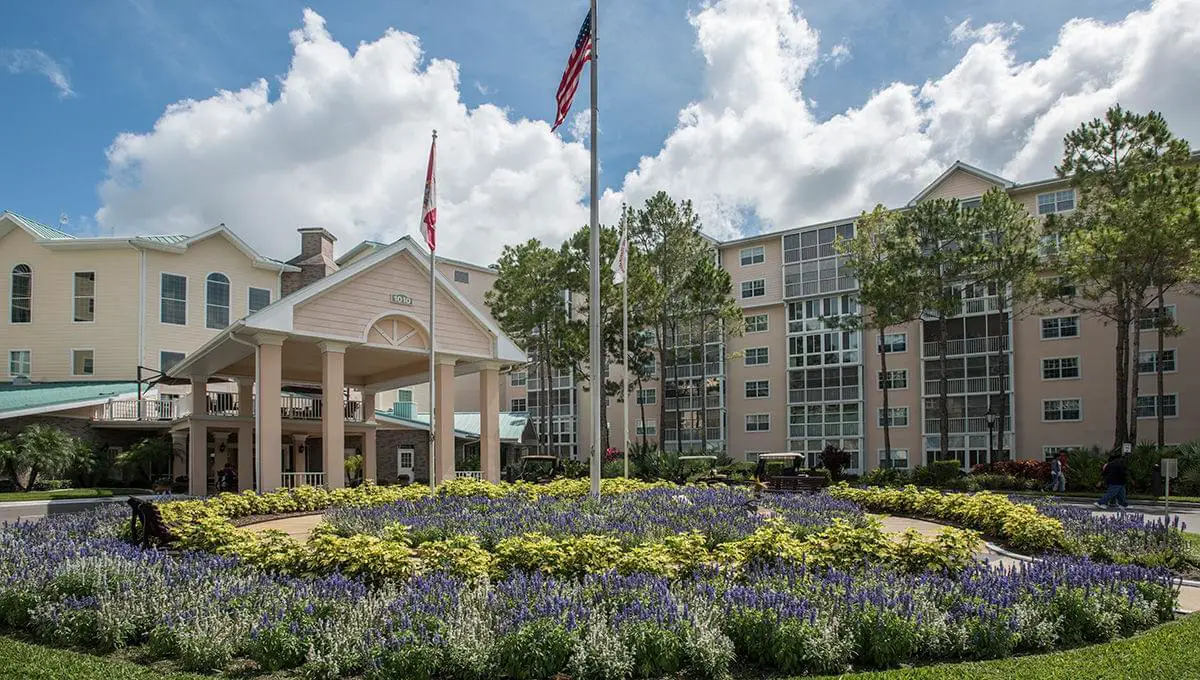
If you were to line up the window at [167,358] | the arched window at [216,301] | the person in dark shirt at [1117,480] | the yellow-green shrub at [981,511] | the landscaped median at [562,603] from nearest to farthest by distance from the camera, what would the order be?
the landscaped median at [562,603]
the yellow-green shrub at [981,511]
the person in dark shirt at [1117,480]
the window at [167,358]
the arched window at [216,301]

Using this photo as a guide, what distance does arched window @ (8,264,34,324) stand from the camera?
38125 millimetres

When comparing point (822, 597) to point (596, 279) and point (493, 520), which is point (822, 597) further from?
point (596, 279)

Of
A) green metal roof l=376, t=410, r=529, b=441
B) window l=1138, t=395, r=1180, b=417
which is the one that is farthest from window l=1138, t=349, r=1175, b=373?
green metal roof l=376, t=410, r=529, b=441

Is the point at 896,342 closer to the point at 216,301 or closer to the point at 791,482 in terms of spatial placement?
the point at 791,482

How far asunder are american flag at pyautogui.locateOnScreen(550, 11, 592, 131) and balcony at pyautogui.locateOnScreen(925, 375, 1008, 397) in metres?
37.0

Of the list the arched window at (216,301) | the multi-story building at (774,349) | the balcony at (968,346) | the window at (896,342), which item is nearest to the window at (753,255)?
the multi-story building at (774,349)

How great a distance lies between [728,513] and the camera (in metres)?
13.7

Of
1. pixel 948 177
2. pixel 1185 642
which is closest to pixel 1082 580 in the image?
pixel 1185 642

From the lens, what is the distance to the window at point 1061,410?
4350 cm

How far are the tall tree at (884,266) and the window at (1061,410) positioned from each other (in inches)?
377

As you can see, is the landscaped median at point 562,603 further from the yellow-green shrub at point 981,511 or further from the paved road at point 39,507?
the paved road at point 39,507

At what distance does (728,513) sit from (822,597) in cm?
604

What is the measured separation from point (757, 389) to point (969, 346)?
1409cm

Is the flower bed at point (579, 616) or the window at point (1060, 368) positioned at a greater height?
the window at point (1060, 368)
